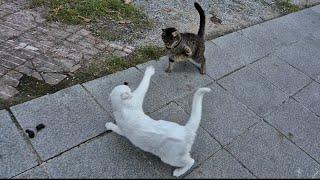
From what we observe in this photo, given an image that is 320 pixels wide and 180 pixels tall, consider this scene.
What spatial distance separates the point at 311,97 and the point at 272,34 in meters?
1.47

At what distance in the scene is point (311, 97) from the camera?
12.3 feet

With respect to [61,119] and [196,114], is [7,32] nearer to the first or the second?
[61,119]

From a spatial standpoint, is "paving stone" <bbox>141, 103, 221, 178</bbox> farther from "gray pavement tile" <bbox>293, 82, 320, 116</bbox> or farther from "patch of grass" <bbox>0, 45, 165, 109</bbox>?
"gray pavement tile" <bbox>293, 82, 320, 116</bbox>

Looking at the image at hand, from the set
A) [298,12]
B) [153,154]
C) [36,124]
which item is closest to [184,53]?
[153,154]

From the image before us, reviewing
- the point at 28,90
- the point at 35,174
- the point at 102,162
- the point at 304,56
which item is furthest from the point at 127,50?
the point at 304,56

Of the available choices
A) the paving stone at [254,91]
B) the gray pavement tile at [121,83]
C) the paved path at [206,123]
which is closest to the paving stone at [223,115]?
the paved path at [206,123]

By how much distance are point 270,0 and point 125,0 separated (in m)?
2.69

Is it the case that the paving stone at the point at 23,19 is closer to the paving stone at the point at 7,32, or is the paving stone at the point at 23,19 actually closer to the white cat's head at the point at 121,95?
the paving stone at the point at 7,32

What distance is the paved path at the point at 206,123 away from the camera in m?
2.63

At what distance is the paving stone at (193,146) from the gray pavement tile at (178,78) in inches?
8.1

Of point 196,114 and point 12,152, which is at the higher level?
point 196,114

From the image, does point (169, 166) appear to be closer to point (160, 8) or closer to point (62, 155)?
point (62, 155)

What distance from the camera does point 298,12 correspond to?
5.76 metres

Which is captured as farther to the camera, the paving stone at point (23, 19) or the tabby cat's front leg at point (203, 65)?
the paving stone at point (23, 19)
